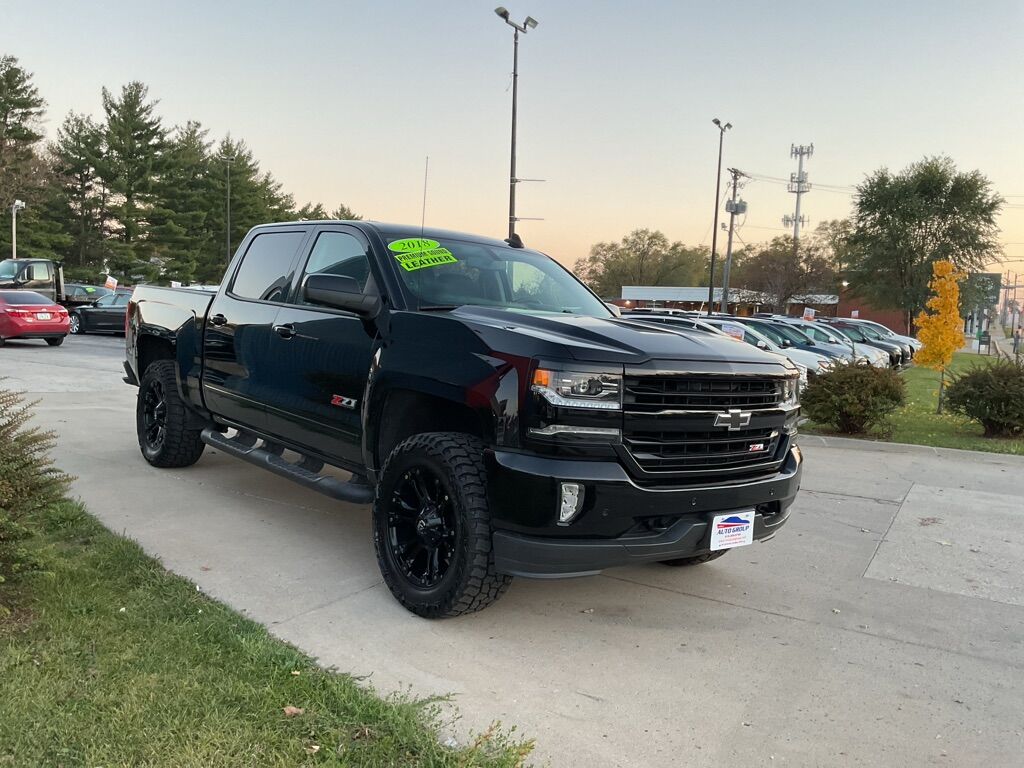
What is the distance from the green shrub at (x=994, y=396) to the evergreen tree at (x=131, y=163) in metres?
51.3

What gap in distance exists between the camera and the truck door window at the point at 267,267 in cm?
526

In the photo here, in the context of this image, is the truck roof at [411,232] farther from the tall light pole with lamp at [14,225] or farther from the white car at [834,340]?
the tall light pole with lamp at [14,225]

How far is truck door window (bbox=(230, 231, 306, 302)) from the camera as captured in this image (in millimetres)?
5262

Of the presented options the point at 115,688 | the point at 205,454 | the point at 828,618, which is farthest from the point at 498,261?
the point at 205,454

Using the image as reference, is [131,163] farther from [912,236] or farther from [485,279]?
[485,279]

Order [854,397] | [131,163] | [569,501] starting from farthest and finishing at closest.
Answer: [131,163] → [854,397] → [569,501]

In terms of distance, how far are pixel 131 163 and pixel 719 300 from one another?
48.0 metres

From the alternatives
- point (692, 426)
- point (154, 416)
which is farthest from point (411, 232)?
point (154, 416)

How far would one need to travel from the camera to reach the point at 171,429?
6.37 m

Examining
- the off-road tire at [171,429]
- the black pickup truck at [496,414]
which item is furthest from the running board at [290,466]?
the off-road tire at [171,429]

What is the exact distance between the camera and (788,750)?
2838 mm

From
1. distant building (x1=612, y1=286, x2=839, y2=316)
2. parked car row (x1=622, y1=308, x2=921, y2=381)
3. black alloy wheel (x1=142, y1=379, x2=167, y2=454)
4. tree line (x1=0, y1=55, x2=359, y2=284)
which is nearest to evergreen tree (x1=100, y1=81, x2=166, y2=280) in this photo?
tree line (x1=0, y1=55, x2=359, y2=284)

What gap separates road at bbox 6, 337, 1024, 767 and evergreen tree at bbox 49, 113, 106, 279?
51.8m

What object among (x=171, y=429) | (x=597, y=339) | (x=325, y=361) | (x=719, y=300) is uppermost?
(x=719, y=300)
